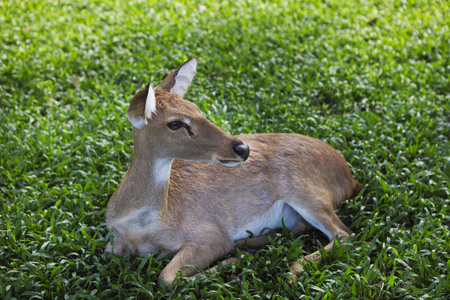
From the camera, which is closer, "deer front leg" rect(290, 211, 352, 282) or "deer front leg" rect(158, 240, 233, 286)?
"deer front leg" rect(158, 240, 233, 286)

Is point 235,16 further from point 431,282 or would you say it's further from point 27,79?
point 431,282

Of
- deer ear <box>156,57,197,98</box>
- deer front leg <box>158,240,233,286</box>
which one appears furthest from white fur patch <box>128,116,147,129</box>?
deer front leg <box>158,240,233,286</box>

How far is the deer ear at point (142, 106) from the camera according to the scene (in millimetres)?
3148

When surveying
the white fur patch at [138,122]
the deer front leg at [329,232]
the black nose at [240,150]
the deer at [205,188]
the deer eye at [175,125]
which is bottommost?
the deer front leg at [329,232]

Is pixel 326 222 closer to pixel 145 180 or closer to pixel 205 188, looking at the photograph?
pixel 205 188

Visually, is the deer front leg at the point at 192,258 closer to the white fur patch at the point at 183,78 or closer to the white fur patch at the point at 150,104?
the white fur patch at the point at 150,104

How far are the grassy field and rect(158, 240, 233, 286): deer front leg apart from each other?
0.32 ft

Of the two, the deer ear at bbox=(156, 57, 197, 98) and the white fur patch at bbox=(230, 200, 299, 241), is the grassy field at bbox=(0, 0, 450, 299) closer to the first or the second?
the white fur patch at bbox=(230, 200, 299, 241)

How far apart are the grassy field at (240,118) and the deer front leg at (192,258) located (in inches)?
3.8

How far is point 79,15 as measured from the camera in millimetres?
7695

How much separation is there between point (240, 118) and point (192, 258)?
222 cm

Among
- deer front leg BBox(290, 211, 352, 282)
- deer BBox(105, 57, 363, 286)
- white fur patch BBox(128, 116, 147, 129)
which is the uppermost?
white fur patch BBox(128, 116, 147, 129)

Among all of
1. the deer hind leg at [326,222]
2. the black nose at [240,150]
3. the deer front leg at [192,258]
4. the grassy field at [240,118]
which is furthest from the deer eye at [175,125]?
the deer hind leg at [326,222]

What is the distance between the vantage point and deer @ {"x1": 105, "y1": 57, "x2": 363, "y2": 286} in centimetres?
339
